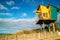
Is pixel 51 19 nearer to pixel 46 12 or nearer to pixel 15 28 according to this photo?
pixel 46 12

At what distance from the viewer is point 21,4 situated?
345 cm

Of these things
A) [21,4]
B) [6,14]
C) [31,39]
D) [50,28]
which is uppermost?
[21,4]

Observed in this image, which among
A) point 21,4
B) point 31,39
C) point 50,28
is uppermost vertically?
point 21,4

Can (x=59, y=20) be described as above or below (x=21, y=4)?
below

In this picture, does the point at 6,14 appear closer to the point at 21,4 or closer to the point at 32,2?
the point at 21,4

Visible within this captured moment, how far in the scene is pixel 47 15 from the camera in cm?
345

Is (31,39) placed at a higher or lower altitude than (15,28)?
lower

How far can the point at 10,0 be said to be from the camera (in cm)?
341

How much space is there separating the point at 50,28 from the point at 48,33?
0.39ft

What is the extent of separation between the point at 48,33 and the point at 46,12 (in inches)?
18.0

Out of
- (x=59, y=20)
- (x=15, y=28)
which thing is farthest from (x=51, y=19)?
(x=15, y=28)

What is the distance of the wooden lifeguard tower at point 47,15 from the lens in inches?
135

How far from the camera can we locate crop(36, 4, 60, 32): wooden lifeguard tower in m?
3.43

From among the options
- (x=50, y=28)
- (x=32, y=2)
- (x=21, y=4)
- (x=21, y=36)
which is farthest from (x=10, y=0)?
(x=50, y=28)
